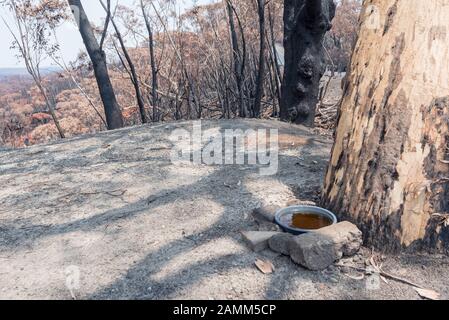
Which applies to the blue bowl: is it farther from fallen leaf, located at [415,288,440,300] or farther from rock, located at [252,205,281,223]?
fallen leaf, located at [415,288,440,300]

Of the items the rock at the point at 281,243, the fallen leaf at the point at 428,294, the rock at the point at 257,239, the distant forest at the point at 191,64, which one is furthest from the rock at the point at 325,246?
the distant forest at the point at 191,64

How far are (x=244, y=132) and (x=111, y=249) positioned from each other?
2.16 metres

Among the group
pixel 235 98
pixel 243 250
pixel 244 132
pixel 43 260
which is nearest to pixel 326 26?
pixel 244 132

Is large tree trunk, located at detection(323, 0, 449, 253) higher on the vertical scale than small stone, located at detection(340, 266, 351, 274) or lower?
higher

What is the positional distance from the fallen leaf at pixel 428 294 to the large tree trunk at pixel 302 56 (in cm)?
322

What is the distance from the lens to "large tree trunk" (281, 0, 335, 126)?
13.1 ft

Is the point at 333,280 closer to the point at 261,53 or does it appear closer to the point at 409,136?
the point at 409,136

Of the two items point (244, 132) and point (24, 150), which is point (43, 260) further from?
point (24, 150)

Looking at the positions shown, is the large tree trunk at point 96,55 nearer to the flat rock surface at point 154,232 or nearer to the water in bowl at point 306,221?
the flat rock surface at point 154,232

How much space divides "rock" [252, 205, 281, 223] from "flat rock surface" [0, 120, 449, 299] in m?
0.05

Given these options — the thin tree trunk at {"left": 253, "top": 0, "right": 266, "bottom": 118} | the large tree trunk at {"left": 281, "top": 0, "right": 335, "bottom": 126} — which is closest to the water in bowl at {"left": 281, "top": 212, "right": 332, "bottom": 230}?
the large tree trunk at {"left": 281, "top": 0, "right": 335, "bottom": 126}

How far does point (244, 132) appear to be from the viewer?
3.58 metres

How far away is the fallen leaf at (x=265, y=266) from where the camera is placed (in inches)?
56.0

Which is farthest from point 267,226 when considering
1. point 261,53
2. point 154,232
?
point 261,53
